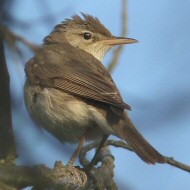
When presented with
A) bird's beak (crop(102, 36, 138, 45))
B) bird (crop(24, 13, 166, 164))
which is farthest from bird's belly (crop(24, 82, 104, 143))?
bird's beak (crop(102, 36, 138, 45))

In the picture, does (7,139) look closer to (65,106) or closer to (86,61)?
(65,106)

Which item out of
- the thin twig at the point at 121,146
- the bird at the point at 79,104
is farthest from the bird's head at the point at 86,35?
the thin twig at the point at 121,146

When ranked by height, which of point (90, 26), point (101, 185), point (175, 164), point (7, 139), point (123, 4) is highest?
point (90, 26)

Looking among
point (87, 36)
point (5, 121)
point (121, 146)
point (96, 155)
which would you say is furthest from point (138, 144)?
point (87, 36)

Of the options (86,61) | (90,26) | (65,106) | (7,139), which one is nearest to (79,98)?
(65,106)

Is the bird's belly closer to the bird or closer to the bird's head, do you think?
the bird

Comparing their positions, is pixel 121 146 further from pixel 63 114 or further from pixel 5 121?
pixel 5 121
